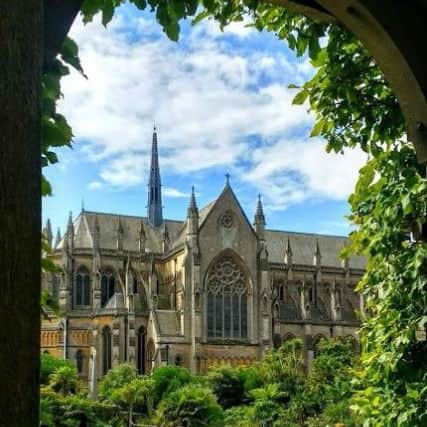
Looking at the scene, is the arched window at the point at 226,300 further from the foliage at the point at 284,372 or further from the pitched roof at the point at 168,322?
the foliage at the point at 284,372

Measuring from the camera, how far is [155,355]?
44.8 metres

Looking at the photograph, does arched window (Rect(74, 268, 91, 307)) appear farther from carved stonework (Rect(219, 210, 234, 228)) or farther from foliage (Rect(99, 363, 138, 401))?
carved stonework (Rect(219, 210, 234, 228))

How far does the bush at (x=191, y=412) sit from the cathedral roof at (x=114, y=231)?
18874 millimetres

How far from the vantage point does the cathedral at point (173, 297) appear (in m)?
46.0

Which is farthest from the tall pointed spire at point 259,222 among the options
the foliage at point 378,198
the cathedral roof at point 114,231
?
the foliage at point 378,198

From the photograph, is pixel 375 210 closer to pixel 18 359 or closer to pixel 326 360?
pixel 18 359

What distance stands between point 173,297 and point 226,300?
350 centimetres

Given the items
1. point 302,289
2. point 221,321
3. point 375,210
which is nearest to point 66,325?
point 221,321

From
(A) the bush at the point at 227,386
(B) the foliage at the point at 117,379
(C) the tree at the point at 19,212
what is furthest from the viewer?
(A) the bush at the point at 227,386

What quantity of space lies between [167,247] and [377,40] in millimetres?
48348

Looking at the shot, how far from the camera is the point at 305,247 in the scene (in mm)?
59000

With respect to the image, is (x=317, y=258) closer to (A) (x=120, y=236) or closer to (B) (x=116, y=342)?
(A) (x=120, y=236)

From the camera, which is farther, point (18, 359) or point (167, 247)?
point (167, 247)

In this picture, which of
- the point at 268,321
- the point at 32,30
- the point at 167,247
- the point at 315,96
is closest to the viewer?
the point at 32,30
